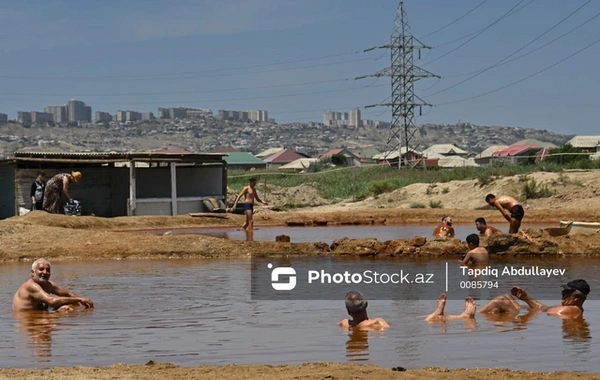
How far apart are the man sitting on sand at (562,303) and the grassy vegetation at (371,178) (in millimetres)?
31756

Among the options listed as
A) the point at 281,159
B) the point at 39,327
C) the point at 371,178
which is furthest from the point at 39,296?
the point at 281,159

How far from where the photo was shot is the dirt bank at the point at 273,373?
30.3 ft

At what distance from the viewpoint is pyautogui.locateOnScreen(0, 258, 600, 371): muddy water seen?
34.9 ft

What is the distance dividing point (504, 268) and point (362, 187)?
33.2m

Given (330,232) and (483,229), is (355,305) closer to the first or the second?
(483,229)

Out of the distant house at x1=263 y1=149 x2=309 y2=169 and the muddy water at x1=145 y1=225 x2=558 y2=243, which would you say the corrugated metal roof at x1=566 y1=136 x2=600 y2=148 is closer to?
the distant house at x1=263 y1=149 x2=309 y2=169

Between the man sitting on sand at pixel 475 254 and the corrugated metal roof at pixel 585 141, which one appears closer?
the man sitting on sand at pixel 475 254

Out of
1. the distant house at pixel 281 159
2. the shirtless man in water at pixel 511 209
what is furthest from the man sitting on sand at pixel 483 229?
the distant house at pixel 281 159

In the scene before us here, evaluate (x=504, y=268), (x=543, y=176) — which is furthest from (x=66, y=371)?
(x=543, y=176)

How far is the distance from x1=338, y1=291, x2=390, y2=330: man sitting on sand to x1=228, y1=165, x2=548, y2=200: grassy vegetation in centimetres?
3346

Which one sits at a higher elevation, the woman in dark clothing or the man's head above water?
the woman in dark clothing

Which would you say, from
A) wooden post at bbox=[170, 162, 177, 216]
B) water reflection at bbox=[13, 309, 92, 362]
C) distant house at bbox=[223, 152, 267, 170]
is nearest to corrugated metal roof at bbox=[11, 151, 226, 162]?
wooden post at bbox=[170, 162, 177, 216]

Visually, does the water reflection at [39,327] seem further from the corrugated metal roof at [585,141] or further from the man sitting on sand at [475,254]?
the corrugated metal roof at [585,141]

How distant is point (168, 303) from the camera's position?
50.5 ft
